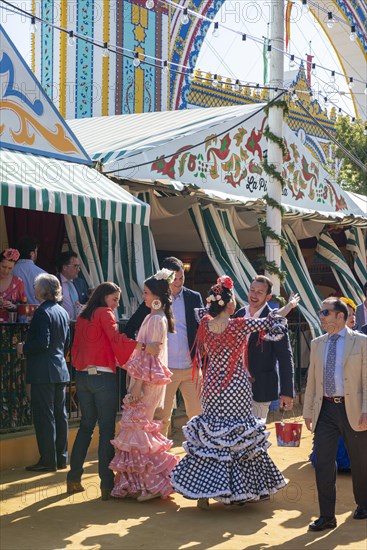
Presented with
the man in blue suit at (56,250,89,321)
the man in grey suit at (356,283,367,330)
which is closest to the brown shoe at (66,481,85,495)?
the man in blue suit at (56,250,89,321)

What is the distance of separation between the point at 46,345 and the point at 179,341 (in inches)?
43.8

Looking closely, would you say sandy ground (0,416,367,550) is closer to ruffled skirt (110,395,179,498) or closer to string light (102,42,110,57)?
ruffled skirt (110,395,179,498)

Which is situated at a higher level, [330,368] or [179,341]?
[179,341]

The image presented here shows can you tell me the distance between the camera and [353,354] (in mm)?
6074

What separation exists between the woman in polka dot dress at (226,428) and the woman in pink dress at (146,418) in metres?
0.34

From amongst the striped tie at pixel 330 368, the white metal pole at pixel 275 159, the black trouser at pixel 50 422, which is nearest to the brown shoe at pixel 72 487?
the black trouser at pixel 50 422

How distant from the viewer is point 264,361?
7188 mm

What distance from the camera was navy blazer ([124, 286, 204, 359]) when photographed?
7426 millimetres

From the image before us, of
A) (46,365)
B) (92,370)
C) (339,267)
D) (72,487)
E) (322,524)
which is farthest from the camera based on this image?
(339,267)

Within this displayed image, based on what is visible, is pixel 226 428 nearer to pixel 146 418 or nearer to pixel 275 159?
pixel 146 418

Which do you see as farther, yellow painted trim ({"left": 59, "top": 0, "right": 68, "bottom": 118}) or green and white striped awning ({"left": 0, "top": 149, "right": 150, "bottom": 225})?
yellow painted trim ({"left": 59, "top": 0, "right": 68, "bottom": 118})

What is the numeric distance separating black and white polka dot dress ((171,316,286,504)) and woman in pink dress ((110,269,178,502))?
0.34 meters

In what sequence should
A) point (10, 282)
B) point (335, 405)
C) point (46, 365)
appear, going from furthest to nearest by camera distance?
point (10, 282) < point (46, 365) < point (335, 405)

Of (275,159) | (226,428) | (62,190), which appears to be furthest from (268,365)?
(275,159)
